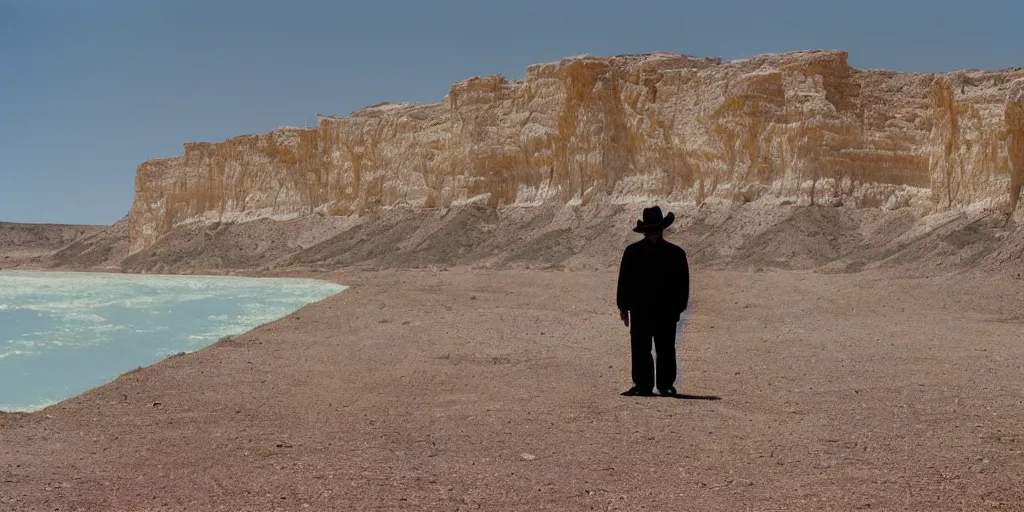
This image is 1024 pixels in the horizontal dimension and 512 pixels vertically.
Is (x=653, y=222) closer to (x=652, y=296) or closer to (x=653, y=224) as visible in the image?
(x=653, y=224)

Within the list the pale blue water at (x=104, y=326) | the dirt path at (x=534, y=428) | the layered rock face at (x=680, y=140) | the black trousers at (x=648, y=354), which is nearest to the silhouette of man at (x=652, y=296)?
the black trousers at (x=648, y=354)

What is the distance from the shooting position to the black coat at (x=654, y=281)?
8359 millimetres

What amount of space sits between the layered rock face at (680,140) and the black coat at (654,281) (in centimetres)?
2424

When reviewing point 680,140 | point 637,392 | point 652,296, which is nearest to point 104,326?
point 637,392

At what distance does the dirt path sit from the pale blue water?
5.28ft

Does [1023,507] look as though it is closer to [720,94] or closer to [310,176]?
[720,94]

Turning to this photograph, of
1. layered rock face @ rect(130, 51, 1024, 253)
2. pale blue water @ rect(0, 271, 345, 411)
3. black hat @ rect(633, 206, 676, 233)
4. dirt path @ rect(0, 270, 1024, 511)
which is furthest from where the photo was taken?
layered rock face @ rect(130, 51, 1024, 253)

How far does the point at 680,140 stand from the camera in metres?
43.8

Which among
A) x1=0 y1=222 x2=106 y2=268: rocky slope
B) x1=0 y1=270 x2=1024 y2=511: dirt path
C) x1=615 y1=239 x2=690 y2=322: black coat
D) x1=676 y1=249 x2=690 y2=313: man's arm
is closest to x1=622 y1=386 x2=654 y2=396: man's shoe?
x1=0 y1=270 x2=1024 y2=511: dirt path

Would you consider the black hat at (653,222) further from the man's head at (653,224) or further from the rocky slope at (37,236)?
the rocky slope at (37,236)

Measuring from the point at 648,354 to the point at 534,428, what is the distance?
1789 millimetres

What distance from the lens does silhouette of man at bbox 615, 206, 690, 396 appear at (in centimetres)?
836

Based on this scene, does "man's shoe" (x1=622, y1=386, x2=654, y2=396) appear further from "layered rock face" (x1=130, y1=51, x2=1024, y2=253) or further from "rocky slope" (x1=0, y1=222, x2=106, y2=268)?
"rocky slope" (x1=0, y1=222, x2=106, y2=268)

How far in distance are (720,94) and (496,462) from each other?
3796 centimetres
